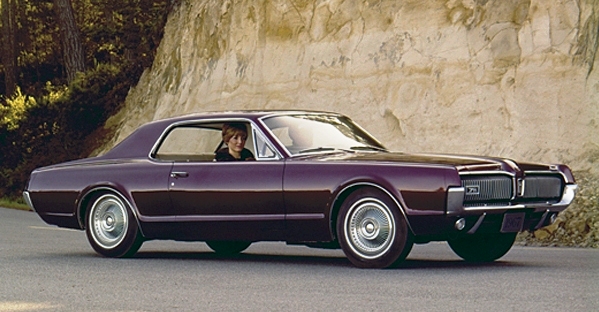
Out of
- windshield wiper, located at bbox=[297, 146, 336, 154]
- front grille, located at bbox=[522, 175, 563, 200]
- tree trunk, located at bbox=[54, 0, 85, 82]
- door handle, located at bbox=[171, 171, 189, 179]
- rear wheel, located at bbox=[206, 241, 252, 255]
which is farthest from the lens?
tree trunk, located at bbox=[54, 0, 85, 82]

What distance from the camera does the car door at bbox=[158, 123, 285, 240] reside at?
1079 centimetres

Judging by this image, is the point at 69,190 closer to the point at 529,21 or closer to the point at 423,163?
the point at 423,163

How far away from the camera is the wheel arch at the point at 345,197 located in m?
9.95

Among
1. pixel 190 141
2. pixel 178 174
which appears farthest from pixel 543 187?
pixel 190 141

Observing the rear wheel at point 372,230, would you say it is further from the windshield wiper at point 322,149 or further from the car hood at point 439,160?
the windshield wiper at point 322,149

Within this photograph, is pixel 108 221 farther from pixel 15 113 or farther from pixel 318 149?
pixel 15 113

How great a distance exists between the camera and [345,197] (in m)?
10.4

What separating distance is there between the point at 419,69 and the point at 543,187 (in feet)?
36.0

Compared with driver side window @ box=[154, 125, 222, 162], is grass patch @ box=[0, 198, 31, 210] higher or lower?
lower

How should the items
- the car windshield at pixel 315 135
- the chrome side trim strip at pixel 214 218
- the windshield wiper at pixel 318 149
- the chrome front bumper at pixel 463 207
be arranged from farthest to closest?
1. the car windshield at pixel 315 135
2. the windshield wiper at pixel 318 149
3. the chrome side trim strip at pixel 214 218
4. the chrome front bumper at pixel 463 207

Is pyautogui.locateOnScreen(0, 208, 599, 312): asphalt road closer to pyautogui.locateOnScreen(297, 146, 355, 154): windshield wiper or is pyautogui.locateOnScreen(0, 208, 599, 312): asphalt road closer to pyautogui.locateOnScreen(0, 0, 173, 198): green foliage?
pyautogui.locateOnScreen(297, 146, 355, 154): windshield wiper

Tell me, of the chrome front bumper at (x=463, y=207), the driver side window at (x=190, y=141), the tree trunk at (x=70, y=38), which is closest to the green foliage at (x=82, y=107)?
the tree trunk at (x=70, y=38)

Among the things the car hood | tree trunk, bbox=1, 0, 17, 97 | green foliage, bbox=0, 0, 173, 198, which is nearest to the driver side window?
green foliage, bbox=0, 0, 173, 198

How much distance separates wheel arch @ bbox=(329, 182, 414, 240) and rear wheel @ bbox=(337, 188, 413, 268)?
0.03 metres
